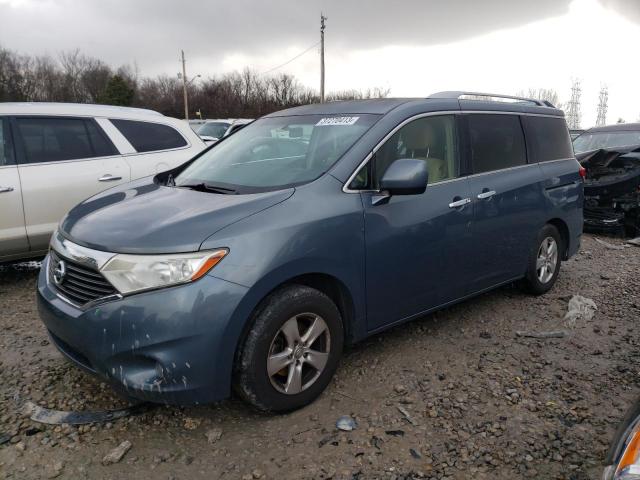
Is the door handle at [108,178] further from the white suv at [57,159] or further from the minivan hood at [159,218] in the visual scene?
the minivan hood at [159,218]

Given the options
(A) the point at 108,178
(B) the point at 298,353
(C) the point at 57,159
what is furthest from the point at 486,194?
(C) the point at 57,159

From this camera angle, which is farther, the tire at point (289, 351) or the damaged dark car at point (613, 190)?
the damaged dark car at point (613, 190)

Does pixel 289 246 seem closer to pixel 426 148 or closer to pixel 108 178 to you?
pixel 426 148

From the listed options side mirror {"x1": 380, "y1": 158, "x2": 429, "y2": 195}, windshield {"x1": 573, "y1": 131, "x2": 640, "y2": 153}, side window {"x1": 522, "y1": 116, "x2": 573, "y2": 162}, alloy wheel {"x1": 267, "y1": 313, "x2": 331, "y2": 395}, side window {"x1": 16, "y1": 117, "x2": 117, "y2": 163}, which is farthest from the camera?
windshield {"x1": 573, "y1": 131, "x2": 640, "y2": 153}

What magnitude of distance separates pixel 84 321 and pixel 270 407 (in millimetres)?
1050

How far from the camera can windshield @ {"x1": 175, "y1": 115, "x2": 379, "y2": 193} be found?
311 cm

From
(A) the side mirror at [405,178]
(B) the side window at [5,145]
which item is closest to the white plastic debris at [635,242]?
(A) the side mirror at [405,178]

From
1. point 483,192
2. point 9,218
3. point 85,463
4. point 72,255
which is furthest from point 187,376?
point 9,218

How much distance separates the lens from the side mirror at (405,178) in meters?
2.95

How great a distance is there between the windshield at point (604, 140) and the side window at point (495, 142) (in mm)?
5037

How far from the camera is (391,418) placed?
9.34 ft

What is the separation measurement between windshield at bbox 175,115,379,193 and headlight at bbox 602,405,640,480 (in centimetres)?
197

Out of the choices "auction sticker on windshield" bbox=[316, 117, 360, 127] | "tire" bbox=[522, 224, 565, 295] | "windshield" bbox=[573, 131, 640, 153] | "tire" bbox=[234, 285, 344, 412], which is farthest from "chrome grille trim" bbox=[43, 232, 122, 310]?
"windshield" bbox=[573, 131, 640, 153]

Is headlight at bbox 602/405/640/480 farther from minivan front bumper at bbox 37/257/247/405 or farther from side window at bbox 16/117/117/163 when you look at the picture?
side window at bbox 16/117/117/163
